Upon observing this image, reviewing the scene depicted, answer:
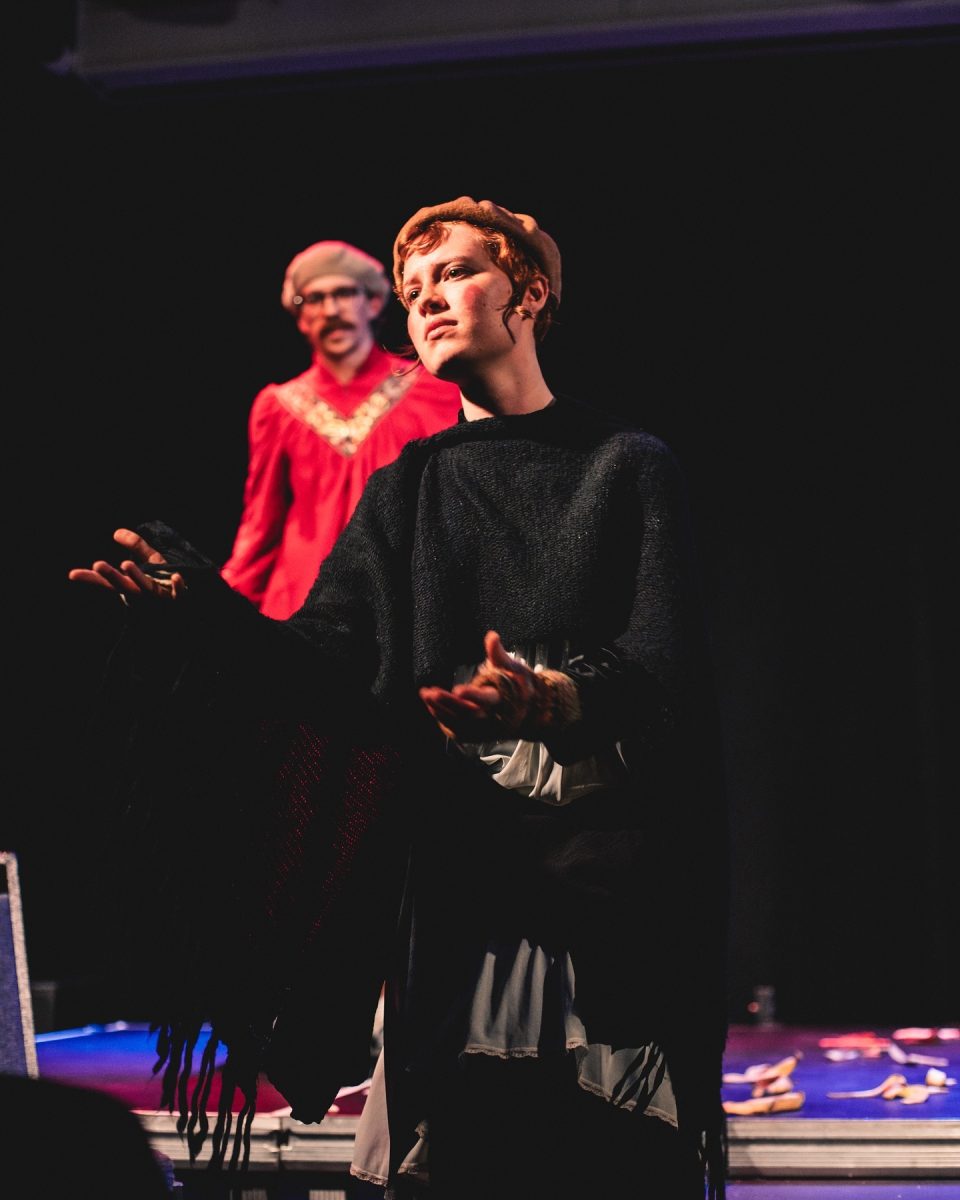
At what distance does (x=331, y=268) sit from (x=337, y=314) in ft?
0.46

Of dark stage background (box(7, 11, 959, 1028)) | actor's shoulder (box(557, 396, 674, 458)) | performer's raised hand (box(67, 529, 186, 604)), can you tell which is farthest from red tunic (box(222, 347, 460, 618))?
performer's raised hand (box(67, 529, 186, 604))

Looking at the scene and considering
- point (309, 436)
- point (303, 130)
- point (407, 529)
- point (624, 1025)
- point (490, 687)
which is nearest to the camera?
point (490, 687)

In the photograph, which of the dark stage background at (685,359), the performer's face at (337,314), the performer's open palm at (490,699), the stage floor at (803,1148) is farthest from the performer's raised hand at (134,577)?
the dark stage background at (685,359)

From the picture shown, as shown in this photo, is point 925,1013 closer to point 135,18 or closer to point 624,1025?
point 624,1025

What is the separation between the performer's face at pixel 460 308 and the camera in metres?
1.61

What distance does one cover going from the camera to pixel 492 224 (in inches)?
65.3

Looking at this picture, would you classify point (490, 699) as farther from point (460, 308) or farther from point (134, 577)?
point (460, 308)

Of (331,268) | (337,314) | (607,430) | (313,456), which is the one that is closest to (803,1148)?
(607,430)

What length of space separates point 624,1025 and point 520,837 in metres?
0.21

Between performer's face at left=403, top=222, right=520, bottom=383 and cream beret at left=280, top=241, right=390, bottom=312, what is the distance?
5.93ft

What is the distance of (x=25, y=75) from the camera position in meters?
4.20

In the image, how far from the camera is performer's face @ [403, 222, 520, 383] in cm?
161

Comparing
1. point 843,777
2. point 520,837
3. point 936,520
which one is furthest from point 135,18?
point 520,837

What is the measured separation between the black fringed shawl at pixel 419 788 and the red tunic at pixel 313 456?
1.47 metres
